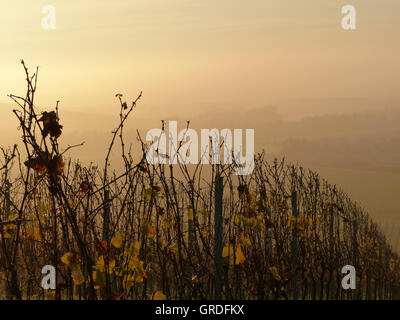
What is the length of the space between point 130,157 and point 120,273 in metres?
1.17

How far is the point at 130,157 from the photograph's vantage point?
171 inches

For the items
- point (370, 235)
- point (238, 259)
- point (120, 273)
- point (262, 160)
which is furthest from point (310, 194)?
point (370, 235)

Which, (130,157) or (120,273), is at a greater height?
(130,157)

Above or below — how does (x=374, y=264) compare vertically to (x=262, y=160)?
below

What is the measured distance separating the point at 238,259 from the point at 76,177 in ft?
9.32

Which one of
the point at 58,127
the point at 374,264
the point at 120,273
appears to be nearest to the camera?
the point at 58,127

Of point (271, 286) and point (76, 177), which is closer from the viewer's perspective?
point (271, 286)

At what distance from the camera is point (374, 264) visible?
11195 mm

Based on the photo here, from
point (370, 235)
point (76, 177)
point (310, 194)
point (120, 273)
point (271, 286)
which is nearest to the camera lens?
point (120, 273)
